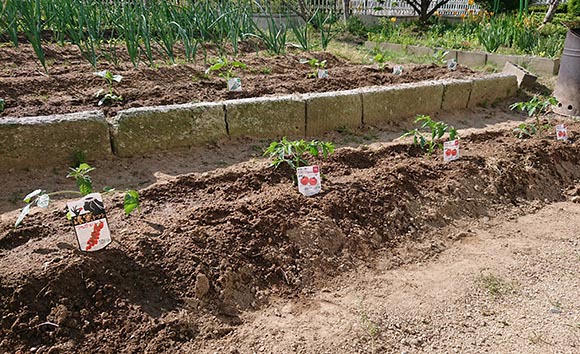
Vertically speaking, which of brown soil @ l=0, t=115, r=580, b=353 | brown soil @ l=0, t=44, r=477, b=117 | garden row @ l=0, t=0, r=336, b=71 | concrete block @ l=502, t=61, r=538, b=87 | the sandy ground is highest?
garden row @ l=0, t=0, r=336, b=71

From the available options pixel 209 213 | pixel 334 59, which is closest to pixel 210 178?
pixel 209 213

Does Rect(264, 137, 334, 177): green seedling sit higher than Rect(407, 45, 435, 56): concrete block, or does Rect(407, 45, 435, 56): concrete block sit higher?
Rect(407, 45, 435, 56): concrete block

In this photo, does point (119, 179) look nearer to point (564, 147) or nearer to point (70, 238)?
point (70, 238)

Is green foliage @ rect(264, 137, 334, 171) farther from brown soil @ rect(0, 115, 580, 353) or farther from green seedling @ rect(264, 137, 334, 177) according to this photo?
brown soil @ rect(0, 115, 580, 353)

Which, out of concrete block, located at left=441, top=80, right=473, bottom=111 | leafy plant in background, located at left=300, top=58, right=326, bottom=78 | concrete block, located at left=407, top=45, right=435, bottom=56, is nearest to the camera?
concrete block, located at left=441, top=80, right=473, bottom=111

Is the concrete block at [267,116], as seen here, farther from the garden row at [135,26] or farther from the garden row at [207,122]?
the garden row at [135,26]

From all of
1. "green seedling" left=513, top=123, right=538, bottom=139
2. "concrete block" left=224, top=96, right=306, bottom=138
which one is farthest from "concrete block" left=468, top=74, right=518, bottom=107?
"concrete block" left=224, top=96, right=306, bottom=138

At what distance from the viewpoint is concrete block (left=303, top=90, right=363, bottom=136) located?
314 centimetres

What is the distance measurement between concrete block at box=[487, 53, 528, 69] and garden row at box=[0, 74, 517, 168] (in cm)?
167

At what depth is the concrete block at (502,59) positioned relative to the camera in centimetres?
511

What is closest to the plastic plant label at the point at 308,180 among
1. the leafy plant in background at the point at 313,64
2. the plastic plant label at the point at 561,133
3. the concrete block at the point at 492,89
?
the leafy plant in background at the point at 313,64

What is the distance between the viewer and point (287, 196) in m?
2.21

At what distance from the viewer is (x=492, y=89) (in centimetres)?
423

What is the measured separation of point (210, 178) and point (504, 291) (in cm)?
159
